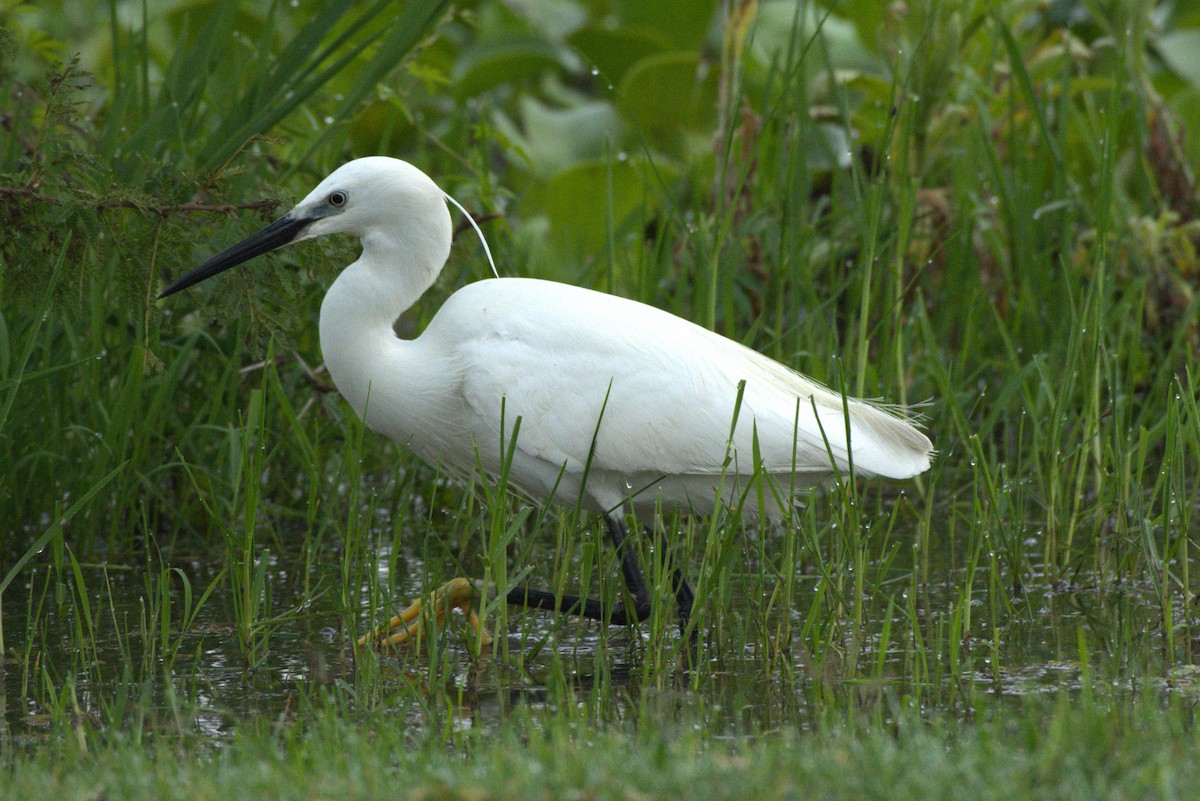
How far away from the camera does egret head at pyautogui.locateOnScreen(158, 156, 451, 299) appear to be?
369 cm

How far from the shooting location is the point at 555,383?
12.2 ft

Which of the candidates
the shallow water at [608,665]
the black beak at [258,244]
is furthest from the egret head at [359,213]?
the shallow water at [608,665]

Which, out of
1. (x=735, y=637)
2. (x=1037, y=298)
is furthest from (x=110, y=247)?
(x=1037, y=298)

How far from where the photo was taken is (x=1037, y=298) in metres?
5.25

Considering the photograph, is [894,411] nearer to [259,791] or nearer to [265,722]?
[265,722]

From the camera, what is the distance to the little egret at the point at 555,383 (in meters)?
3.72

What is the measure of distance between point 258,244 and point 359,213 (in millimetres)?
257

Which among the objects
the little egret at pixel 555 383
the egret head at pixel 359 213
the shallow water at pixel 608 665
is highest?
the egret head at pixel 359 213

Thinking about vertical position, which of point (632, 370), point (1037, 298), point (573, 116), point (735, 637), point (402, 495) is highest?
point (573, 116)

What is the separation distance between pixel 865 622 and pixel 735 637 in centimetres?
35

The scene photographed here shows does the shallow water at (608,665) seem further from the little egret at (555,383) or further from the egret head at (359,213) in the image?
the egret head at (359,213)

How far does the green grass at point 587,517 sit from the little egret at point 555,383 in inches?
5.2

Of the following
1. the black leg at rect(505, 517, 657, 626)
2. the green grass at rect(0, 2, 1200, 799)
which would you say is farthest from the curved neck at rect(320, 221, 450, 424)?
the black leg at rect(505, 517, 657, 626)

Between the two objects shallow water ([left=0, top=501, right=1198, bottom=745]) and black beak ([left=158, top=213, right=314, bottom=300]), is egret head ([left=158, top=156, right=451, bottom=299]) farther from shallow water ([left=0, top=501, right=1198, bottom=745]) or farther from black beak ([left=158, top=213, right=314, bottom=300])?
shallow water ([left=0, top=501, right=1198, bottom=745])
